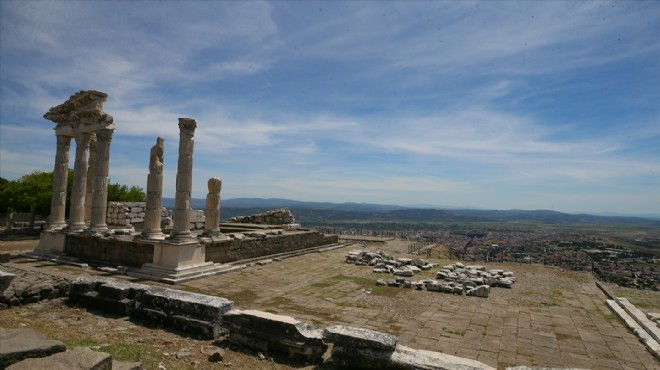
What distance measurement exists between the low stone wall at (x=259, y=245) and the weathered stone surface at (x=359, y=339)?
890cm

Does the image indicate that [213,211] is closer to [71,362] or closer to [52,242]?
[52,242]

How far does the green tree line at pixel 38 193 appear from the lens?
25047 mm

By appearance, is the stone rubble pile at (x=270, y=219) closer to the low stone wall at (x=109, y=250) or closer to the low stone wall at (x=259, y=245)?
the low stone wall at (x=259, y=245)

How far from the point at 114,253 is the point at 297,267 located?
667cm

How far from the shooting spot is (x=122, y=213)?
22.7m

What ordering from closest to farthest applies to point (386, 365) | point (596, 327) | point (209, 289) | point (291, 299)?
point (386, 365)
point (596, 327)
point (291, 299)
point (209, 289)

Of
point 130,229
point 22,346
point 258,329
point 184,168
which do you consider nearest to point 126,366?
point 22,346

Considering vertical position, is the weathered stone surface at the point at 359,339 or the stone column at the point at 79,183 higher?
the stone column at the point at 79,183

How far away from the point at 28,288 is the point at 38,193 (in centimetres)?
2050

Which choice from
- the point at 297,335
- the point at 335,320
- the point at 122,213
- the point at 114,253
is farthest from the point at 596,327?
the point at 122,213

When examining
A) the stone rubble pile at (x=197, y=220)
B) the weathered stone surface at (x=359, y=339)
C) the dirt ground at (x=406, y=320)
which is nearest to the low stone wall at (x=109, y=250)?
the dirt ground at (x=406, y=320)

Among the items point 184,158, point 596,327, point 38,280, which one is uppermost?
point 184,158

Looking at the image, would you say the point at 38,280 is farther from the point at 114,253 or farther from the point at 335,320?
the point at 335,320

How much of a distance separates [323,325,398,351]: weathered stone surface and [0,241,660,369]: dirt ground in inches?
22.5
